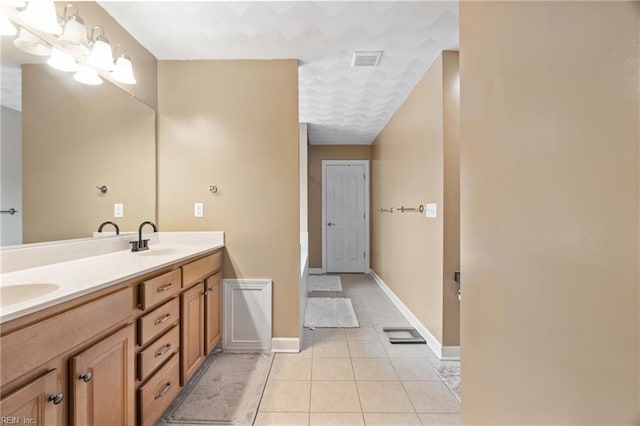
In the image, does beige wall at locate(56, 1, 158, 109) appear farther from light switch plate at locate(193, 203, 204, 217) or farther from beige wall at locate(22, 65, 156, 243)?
light switch plate at locate(193, 203, 204, 217)

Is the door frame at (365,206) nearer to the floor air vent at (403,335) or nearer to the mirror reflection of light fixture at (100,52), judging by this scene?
the floor air vent at (403,335)

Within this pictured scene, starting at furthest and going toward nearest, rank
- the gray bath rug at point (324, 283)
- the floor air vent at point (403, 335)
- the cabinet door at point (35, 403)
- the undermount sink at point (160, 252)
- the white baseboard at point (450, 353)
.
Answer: the gray bath rug at point (324, 283)
the floor air vent at point (403, 335)
the white baseboard at point (450, 353)
the undermount sink at point (160, 252)
the cabinet door at point (35, 403)

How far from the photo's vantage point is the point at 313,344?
2.50m

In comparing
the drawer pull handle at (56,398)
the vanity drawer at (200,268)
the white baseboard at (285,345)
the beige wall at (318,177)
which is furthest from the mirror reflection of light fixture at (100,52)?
the beige wall at (318,177)

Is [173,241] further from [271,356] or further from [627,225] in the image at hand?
[627,225]

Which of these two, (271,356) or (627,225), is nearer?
(627,225)

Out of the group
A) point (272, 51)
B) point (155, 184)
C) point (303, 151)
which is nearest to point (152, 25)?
point (272, 51)

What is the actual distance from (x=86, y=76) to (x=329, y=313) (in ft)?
9.59

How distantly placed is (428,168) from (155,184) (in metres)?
2.37

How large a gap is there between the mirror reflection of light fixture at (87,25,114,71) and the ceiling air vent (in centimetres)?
167

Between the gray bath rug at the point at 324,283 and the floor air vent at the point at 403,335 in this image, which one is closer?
the floor air vent at the point at 403,335

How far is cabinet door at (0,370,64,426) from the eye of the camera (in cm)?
74

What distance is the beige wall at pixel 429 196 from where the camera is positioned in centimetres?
226

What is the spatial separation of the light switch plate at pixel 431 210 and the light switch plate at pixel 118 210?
95.5 inches
